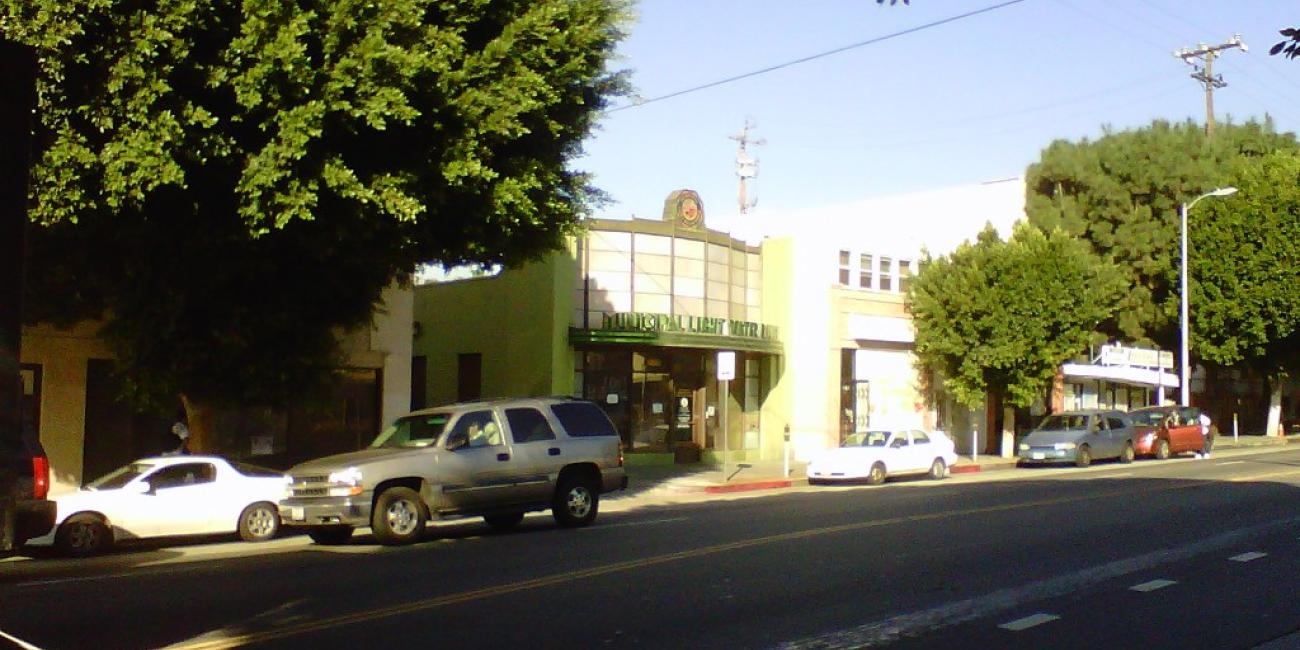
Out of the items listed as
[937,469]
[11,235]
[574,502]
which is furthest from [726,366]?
[11,235]

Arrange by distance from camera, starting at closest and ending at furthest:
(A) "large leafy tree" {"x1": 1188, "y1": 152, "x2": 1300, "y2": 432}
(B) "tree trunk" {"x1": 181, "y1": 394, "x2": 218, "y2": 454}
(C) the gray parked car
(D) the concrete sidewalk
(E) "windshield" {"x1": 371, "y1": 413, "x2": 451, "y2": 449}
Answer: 1. (E) "windshield" {"x1": 371, "y1": 413, "x2": 451, "y2": 449}
2. (B) "tree trunk" {"x1": 181, "y1": 394, "x2": 218, "y2": 454}
3. (D) the concrete sidewalk
4. (C) the gray parked car
5. (A) "large leafy tree" {"x1": 1188, "y1": 152, "x2": 1300, "y2": 432}

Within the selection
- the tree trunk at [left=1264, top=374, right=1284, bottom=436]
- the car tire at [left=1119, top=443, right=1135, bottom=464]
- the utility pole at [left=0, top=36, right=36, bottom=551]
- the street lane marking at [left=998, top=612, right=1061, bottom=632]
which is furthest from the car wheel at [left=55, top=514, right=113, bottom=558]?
the tree trunk at [left=1264, top=374, right=1284, bottom=436]

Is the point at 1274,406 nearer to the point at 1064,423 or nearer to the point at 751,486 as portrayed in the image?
the point at 1064,423

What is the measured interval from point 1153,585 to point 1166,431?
87.5 feet

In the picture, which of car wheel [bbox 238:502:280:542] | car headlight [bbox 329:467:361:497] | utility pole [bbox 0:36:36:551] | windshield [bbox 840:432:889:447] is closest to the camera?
utility pole [bbox 0:36:36:551]

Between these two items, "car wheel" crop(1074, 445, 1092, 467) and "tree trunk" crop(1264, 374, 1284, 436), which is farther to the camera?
"tree trunk" crop(1264, 374, 1284, 436)

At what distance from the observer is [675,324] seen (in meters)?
30.0

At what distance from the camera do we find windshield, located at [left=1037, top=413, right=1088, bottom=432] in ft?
109

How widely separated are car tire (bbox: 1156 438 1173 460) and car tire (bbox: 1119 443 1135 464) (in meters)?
1.27

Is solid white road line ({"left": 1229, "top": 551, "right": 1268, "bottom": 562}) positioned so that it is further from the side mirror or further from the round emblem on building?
the round emblem on building

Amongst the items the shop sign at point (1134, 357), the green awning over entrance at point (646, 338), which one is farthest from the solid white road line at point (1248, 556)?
the shop sign at point (1134, 357)

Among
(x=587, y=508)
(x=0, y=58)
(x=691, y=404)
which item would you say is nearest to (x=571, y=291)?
(x=691, y=404)

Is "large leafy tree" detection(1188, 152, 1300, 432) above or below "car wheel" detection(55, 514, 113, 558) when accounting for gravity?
above

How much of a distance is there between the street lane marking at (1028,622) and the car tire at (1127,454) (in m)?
26.4
